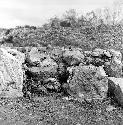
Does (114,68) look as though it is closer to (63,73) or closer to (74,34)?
(63,73)

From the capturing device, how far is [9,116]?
401 inches

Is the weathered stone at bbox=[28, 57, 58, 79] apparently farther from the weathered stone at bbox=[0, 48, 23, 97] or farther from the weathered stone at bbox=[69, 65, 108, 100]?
the weathered stone at bbox=[69, 65, 108, 100]

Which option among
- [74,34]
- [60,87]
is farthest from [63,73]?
[74,34]

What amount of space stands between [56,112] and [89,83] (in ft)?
7.30

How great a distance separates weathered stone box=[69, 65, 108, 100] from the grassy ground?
53 centimetres

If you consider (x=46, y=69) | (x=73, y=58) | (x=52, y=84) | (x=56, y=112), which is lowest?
(x=56, y=112)

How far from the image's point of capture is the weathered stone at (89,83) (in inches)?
468

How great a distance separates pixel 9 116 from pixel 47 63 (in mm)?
3814

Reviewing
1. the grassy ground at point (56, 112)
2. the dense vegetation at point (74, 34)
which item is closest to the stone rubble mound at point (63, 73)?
the grassy ground at point (56, 112)

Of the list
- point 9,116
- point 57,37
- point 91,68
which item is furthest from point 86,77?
point 57,37

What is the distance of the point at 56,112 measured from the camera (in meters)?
10.6

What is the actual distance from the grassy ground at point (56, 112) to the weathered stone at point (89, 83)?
53 cm

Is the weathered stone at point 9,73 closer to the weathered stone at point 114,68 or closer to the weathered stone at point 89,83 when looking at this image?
the weathered stone at point 89,83

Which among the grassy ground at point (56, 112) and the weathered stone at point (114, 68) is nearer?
the grassy ground at point (56, 112)
